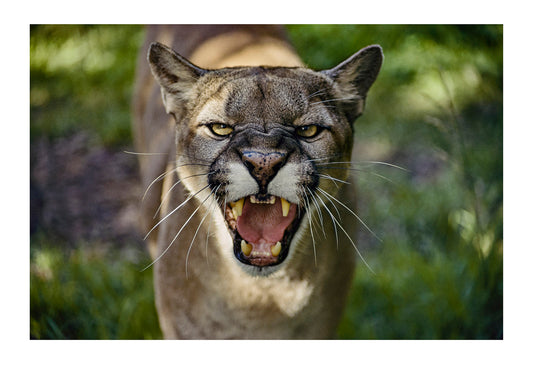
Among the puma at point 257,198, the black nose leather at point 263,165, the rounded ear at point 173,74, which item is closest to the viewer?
the black nose leather at point 263,165

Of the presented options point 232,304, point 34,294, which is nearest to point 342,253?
point 232,304

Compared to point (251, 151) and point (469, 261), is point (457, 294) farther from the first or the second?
point (251, 151)

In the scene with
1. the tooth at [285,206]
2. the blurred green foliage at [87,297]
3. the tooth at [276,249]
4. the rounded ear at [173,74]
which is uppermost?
the rounded ear at [173,74]

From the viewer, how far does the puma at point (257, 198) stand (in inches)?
86.7

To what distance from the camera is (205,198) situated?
237 cm

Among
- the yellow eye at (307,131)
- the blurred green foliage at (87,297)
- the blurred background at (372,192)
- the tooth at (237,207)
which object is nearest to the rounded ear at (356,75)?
the yellow eye at (307,131)

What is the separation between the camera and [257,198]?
2.17 m

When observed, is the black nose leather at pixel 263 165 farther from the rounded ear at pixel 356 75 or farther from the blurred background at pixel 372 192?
the blurred background at pixel 372 192

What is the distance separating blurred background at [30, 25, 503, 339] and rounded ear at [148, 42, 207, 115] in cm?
74

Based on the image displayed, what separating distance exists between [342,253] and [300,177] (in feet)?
2.22

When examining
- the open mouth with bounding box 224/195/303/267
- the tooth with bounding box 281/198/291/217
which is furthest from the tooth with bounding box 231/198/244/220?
the tooth with bounding box 281/198/291/217

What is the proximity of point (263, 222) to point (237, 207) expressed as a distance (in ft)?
0.36

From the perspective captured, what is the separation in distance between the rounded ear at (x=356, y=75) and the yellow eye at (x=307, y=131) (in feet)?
0.73

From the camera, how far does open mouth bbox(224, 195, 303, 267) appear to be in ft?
7.37
